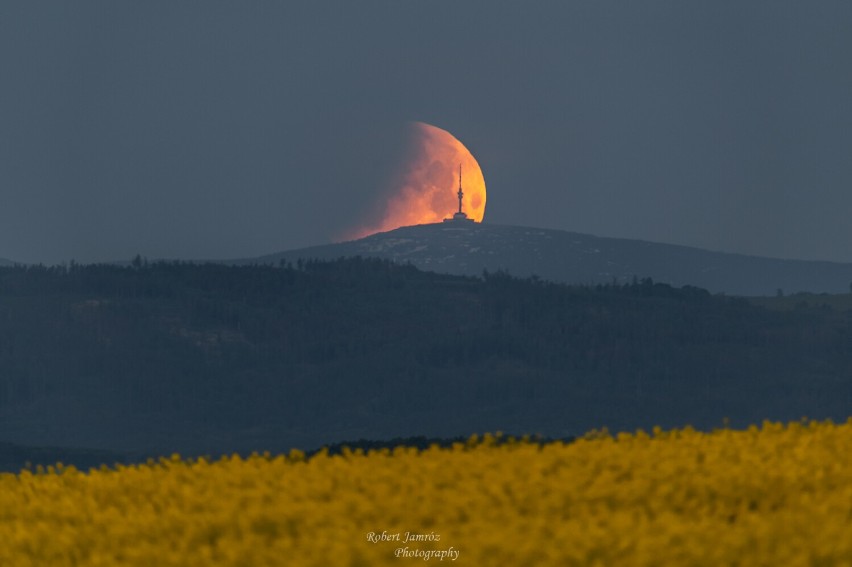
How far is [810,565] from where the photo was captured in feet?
44.1

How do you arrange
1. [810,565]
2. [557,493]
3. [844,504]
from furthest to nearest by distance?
[557,493]
[844,504]
[810,565]

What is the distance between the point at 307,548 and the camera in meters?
14.7

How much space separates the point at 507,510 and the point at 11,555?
5.77 m

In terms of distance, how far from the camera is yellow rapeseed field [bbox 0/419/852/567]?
14.0 m

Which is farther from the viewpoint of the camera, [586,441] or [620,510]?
[586,441]

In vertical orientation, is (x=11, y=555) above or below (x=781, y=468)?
below

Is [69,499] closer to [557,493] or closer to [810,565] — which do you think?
[557,493]

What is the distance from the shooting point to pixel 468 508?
1634 centimetres

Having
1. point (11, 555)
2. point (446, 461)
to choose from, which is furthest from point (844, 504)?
point (11, 555)

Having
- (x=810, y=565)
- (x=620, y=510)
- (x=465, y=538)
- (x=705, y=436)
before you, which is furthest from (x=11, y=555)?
(x=705, y=436)

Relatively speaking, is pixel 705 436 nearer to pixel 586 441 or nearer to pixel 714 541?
pixel 586 441

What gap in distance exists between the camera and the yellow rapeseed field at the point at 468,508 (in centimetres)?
1402

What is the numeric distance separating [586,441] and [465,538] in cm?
772

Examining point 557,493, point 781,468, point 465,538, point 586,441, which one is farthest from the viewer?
point 586,441
